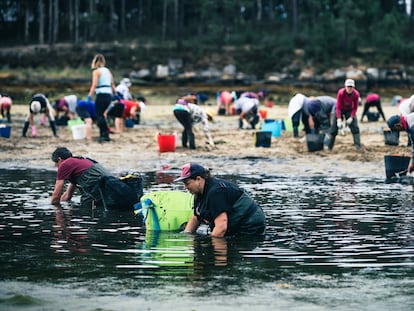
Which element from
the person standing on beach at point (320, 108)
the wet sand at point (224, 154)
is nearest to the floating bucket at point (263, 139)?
the wet sand at point (224, 154)

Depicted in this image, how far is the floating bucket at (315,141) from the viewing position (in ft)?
73.5

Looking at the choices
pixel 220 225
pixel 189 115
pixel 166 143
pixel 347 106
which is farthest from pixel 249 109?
pixel 220 225

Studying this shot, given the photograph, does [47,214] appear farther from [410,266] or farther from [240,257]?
[410,266]

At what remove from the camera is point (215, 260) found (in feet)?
32.2

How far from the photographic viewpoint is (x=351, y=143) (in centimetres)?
2456

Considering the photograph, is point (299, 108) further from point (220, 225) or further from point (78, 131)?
point (220, 225)

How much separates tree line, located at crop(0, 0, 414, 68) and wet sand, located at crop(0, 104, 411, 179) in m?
37.6

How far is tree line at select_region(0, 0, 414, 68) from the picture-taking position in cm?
6638

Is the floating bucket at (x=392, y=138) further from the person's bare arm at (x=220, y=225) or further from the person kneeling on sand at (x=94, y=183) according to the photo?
the person's bare arm at (x=220, y=225)

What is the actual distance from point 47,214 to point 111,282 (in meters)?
5.00

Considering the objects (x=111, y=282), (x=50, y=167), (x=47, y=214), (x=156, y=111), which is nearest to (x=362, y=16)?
(x=156, y=111)

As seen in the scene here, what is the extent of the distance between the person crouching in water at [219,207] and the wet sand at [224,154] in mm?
7658

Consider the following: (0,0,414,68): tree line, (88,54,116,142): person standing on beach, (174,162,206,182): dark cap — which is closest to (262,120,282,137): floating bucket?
(88,54,116,142): person standing on beach

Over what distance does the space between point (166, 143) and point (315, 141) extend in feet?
10.8
